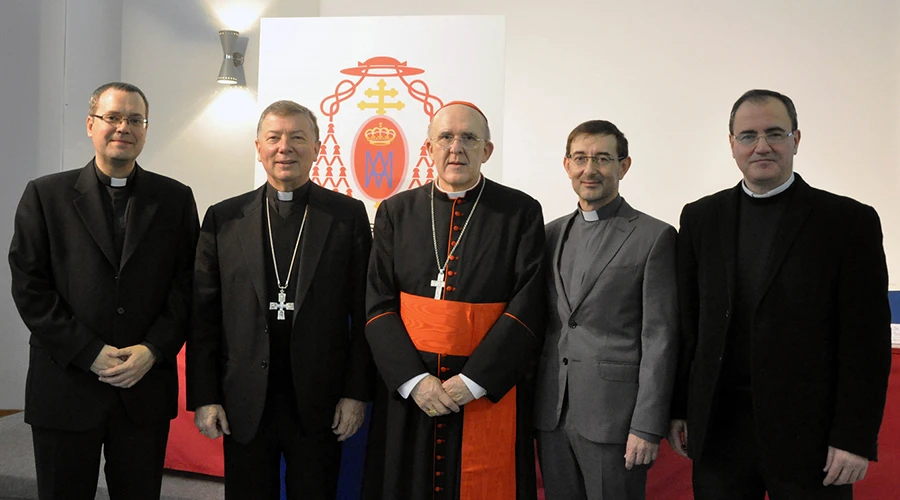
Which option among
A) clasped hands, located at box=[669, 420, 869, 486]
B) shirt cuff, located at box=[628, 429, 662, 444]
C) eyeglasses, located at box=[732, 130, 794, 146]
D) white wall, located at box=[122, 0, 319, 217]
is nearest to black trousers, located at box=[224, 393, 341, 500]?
shirt cuff, located at box=[628, 429, 662, 444]

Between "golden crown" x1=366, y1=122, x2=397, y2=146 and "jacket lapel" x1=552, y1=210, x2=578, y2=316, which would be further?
"golden crown" x1=366, y1=122, x2=397, y2=146

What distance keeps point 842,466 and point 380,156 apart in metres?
2.47

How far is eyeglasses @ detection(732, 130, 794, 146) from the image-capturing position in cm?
205

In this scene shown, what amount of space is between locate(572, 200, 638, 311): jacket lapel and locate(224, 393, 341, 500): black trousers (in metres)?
0.96

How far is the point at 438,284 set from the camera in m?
2.38

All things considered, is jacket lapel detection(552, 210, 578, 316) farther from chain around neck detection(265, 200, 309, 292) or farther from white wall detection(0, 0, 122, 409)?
white wall detection(0, 0, 122, 409)

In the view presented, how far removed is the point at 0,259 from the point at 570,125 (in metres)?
4.23

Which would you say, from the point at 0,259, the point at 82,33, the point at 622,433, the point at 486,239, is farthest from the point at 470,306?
the point at 82,33

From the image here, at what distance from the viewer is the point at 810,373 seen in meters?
1.96

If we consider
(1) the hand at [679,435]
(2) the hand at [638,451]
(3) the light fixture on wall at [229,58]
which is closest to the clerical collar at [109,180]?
(2) the hand at [638,451]

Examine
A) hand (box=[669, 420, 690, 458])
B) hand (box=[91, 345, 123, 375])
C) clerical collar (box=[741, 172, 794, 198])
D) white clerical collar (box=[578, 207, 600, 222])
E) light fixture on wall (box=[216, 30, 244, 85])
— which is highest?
light fixture on wall (box=[216, 30, 244, 85])

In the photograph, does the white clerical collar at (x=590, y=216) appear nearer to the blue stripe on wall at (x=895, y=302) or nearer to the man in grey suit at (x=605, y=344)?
the man in grey suit at (x=605, y=344)

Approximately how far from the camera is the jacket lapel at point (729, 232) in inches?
81.0

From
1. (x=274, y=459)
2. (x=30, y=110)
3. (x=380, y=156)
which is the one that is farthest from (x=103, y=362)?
(x=30, y=110)
